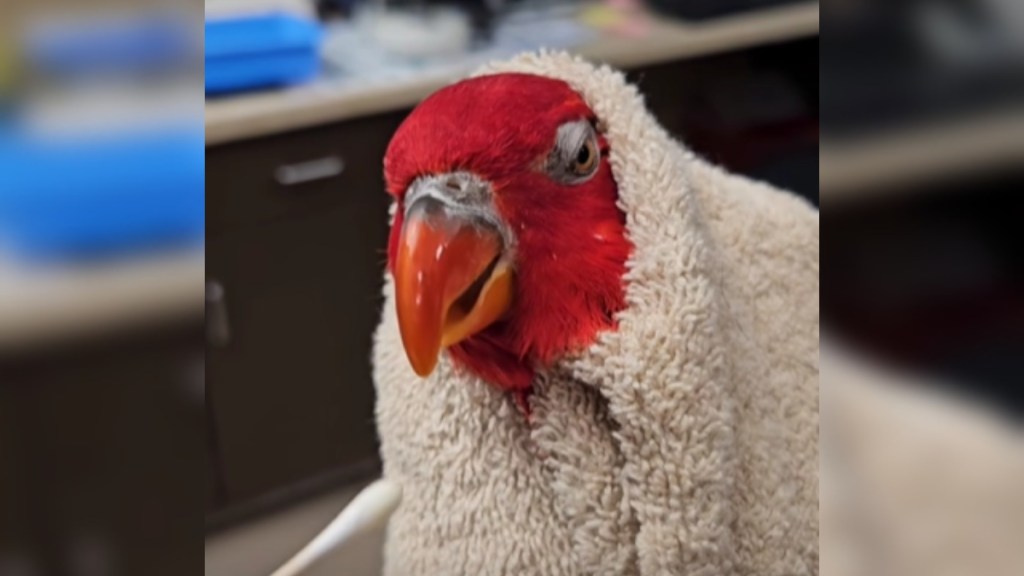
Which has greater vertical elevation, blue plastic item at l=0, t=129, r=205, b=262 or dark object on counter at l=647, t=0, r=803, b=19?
dark object on counter at l=647, t=0, r=803, b=19

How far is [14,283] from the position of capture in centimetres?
18

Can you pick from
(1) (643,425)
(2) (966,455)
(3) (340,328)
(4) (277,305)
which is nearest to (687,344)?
(1) (643,425)

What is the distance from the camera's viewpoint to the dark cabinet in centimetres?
88

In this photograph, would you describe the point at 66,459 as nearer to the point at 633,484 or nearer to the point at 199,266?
the point at 199,266

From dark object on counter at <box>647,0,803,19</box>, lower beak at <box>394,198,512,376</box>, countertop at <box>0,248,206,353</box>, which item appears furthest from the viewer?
dark object on counter at <box>647,0,803,19</box>

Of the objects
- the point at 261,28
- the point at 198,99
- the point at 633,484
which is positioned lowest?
the point at 633,484

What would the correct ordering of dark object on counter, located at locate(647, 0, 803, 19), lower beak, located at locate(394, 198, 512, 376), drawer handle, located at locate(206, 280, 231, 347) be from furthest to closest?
dark object on counter, located at locate(647, 0, 803, 19) < drawer handle, located at locate(206, 280, 231, 347) < lower beak, located at locate(394, 198, 512, 376)

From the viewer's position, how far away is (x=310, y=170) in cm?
96

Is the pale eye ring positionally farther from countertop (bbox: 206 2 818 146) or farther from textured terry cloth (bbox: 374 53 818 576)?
countertop (bbox: 206 2 818 146)

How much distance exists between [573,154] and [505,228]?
37 mm

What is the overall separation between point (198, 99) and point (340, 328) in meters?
0.69

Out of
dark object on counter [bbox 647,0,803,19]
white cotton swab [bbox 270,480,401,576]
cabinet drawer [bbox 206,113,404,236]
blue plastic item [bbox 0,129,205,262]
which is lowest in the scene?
white cotton swab [bbox 270,480,401,576]

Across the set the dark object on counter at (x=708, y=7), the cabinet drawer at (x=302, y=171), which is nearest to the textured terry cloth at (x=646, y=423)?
the cabinet drawer at (x=302, y=171)

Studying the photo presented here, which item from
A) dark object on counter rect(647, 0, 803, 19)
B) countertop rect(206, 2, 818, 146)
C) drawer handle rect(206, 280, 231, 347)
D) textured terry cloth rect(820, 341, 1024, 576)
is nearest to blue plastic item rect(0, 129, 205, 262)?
textured terry cloth rect(820, 341, 1024, 576)
